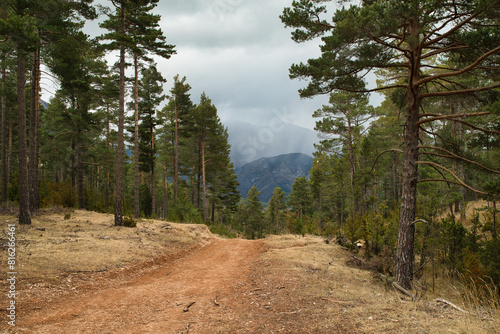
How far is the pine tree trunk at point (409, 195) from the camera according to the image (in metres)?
6.76

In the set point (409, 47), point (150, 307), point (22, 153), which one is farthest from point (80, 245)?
point (409, 47)

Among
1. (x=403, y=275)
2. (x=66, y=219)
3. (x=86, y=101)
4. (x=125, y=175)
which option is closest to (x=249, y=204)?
(x=125, y=175)

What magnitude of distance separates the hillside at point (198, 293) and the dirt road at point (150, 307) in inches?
0.7

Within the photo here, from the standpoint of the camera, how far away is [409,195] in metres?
6.89

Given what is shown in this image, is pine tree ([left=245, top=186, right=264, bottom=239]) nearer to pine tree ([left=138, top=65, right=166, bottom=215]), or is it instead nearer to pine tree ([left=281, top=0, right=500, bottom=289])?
pine tree ([left=138, top=65, right=166, bottom=215])

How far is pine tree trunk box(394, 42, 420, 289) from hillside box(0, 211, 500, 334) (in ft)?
2.56

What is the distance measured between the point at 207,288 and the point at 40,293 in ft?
11.9

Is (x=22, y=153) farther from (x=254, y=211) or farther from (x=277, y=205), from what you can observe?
(x=277, y=205)

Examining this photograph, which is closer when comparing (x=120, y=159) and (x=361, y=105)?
(x=120, y=159)

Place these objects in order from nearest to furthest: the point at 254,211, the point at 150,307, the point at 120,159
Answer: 1. the point at 150,307
2. the point at 120,159
3. the point at 254,211

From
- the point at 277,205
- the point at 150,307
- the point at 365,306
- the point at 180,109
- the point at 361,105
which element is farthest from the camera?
the point at 277,205

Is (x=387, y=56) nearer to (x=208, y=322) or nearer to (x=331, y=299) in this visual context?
(x=331, y=299)

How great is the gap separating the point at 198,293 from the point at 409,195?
20.5 ft

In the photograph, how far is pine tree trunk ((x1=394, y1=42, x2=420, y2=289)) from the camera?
6.76 metres
